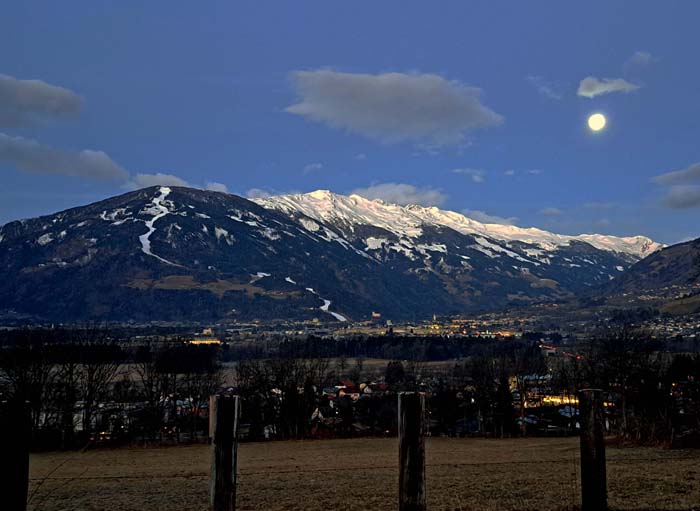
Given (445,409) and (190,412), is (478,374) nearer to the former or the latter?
(445,409)

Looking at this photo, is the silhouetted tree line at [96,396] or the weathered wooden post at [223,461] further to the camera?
the silhouetted tree line at [96,396]

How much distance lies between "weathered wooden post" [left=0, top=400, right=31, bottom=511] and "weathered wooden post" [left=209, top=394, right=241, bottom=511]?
222cm

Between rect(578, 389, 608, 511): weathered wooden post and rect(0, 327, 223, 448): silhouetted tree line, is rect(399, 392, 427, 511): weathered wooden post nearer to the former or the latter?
rect(578, 389, 608, 511): weathered wooden post

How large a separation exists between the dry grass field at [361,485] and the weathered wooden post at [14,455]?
604 cm

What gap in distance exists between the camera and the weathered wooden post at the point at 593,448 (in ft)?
31.6

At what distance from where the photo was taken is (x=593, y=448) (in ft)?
31.9

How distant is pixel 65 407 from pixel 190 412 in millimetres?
20757

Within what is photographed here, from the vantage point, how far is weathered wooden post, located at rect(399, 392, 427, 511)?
8.47 m

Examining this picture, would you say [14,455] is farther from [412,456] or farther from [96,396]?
[96,396]

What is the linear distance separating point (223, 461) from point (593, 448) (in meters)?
5.48

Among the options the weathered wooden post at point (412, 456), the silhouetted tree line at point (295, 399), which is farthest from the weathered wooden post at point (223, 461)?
the silhouetted tree line at point (295, 399)

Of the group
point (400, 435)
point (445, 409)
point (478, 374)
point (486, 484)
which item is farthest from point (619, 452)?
point (478, 374)

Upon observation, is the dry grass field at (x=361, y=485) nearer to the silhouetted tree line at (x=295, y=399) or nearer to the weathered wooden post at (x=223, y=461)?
the weathered wooden post at (x=223, y=461)

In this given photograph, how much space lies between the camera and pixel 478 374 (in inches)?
4835
